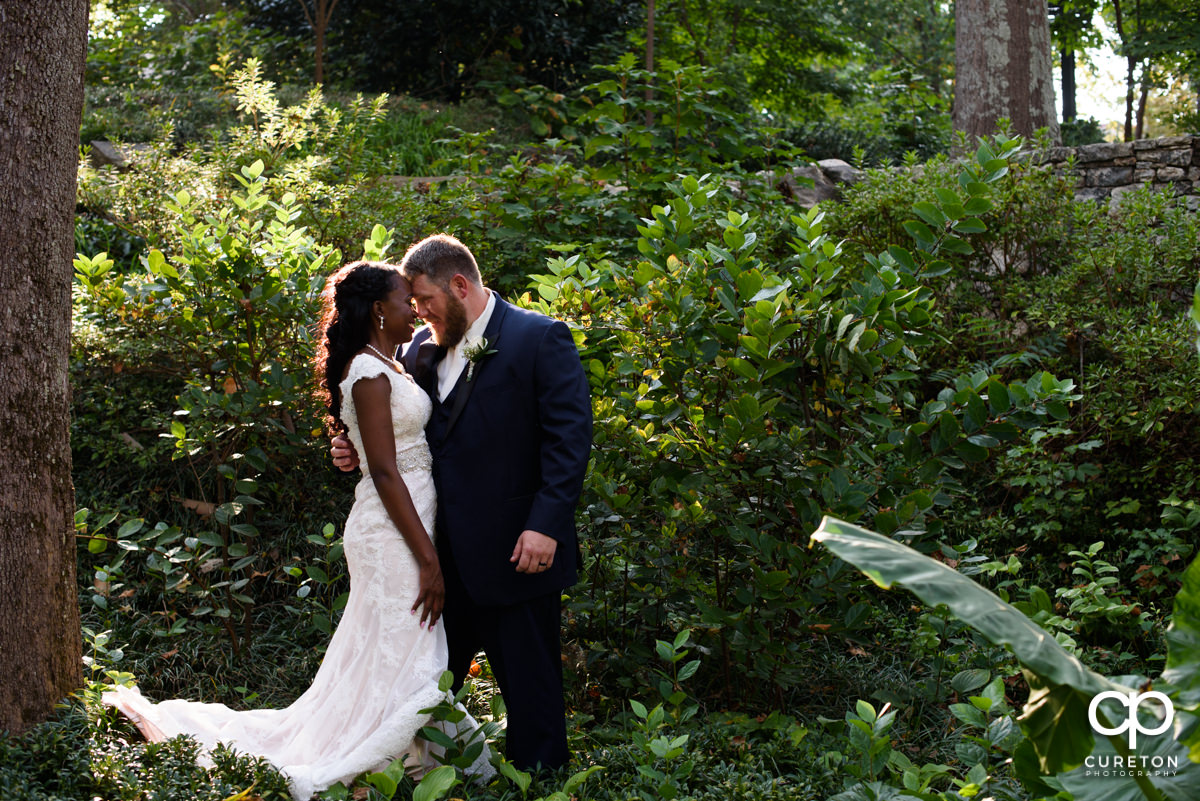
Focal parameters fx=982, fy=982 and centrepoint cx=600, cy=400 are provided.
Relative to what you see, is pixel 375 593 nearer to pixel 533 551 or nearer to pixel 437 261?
pixel 533 551

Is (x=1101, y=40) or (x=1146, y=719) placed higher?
(x=1101, y=40)

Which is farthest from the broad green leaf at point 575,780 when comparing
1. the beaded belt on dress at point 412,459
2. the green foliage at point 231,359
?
the green foliage at point 231,359

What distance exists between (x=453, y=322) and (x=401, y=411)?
1.22 ft

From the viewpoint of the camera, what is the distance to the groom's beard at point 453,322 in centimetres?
354

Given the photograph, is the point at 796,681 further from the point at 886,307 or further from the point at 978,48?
the point at 978,48

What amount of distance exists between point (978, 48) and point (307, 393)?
832 centimetres

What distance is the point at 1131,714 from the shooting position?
2.14 m


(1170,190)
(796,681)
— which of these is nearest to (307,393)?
(796,681)

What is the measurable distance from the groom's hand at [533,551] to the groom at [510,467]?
0.16ft

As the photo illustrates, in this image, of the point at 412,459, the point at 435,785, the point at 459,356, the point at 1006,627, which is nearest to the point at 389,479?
the point at 412,459

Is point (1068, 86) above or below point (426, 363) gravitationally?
above

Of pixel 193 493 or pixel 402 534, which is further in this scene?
pixel 193 493

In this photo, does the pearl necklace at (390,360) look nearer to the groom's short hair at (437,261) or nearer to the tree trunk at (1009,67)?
the groom's short hair at (437,261)

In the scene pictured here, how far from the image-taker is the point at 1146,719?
2328mm
